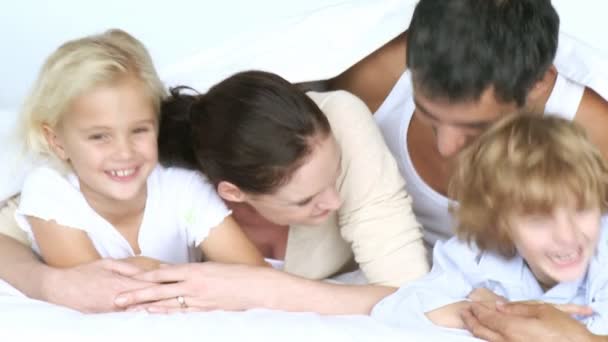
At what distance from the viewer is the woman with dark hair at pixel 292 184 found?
1840 millimetres

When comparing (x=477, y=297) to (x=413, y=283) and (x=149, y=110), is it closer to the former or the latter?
(x=413, y=283)

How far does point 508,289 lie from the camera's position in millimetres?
1871

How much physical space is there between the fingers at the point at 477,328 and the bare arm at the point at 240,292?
0.53 ft

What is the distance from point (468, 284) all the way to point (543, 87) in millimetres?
327

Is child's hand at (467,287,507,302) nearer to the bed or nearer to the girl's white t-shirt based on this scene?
the bed

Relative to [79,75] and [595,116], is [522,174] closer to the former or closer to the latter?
[595,116]

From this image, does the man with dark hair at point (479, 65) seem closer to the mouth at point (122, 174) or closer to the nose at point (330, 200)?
the nose at point (330, 200)

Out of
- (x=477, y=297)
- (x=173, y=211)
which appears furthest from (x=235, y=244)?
(x=477, y=297)

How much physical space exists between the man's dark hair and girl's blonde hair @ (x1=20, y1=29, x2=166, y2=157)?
467mm

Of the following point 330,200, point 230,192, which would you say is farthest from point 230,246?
point 330,200

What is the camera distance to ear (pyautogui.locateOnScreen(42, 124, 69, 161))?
200 centimetres

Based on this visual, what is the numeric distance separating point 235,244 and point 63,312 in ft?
1.20

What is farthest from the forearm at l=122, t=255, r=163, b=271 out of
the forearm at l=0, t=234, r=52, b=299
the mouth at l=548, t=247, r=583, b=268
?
the mouth at l=548, t=247, r=583, b=268

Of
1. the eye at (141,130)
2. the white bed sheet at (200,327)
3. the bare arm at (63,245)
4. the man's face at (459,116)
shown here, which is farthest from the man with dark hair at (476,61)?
the bare arm at (63,245)
